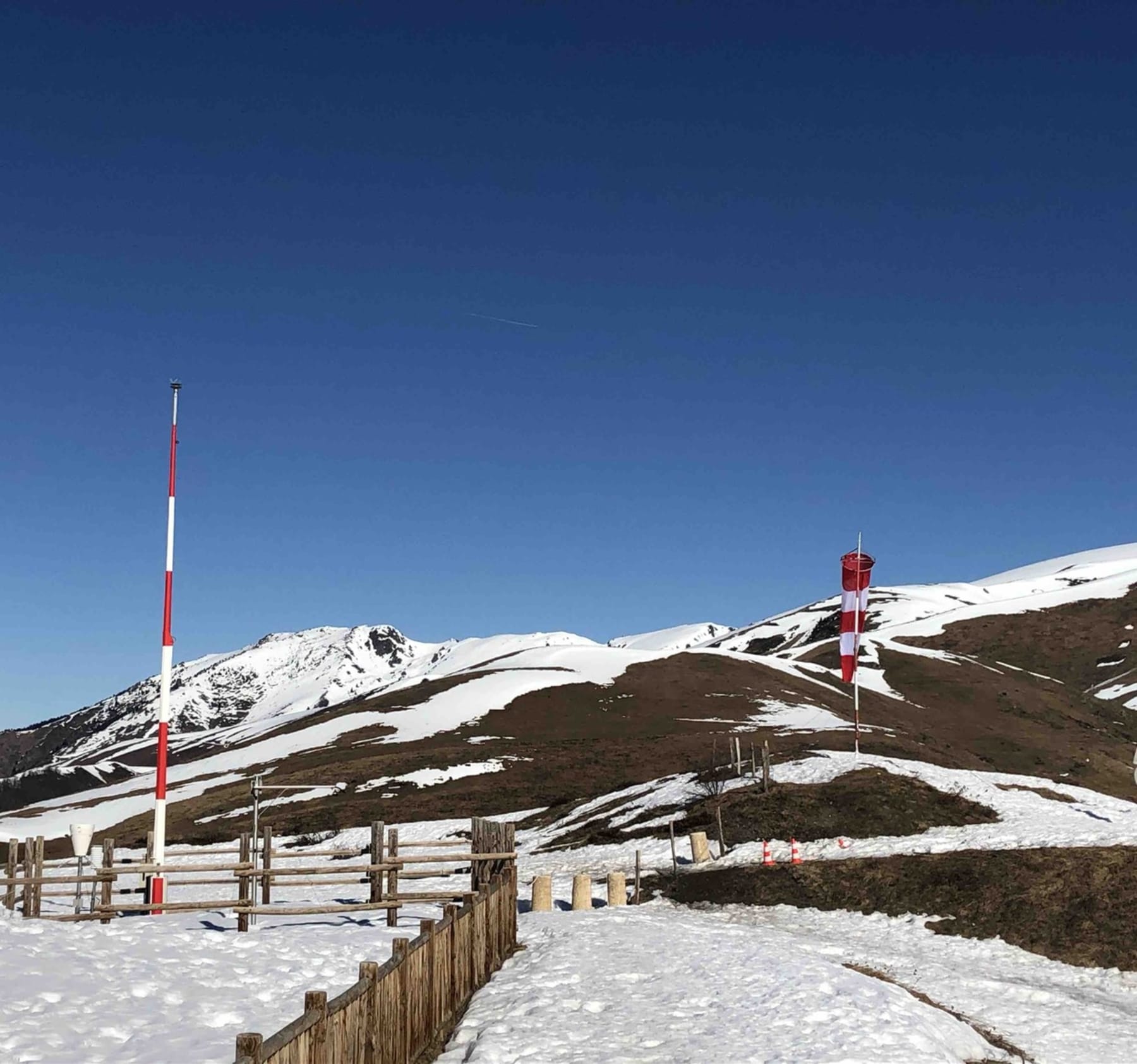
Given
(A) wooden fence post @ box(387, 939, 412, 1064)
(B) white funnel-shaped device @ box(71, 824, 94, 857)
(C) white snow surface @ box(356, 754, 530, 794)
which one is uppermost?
(C) white snow surface @ box(356, 754, 530, 794)

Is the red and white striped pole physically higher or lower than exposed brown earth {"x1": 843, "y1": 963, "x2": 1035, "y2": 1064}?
higher

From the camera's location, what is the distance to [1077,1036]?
19.8 meters

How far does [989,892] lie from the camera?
3061 cm

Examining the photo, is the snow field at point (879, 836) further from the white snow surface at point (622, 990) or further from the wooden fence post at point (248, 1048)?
the wooden fence post at point (248, 1048)

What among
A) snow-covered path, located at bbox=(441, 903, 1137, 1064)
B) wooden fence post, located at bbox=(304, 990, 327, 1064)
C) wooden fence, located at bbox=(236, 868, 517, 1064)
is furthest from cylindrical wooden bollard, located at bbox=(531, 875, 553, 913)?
wooden fence post, located at bbox=(304, 990, 327, 1064)

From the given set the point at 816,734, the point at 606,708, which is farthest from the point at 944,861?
the point at 606,708

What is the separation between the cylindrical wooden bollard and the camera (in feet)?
108

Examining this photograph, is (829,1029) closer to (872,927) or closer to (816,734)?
(872,927)

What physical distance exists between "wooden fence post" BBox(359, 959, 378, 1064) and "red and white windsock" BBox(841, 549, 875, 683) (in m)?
38.4

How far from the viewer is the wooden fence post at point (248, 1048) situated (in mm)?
7758

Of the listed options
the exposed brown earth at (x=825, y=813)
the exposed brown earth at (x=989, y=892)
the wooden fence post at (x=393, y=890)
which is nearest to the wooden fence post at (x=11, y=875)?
the wooden fence post at (x=393, y=890)

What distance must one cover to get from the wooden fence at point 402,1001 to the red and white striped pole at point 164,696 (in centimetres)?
884

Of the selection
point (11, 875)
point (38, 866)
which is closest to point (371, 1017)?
point (38, 866)

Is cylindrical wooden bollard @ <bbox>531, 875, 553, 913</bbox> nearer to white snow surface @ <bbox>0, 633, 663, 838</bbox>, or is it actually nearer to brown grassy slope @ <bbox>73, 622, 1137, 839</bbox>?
brown grassy slope @ <bbox>73, 622, 1137, 839</bbox>
